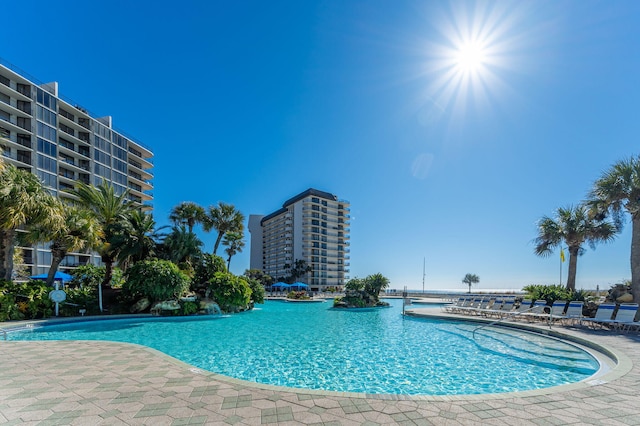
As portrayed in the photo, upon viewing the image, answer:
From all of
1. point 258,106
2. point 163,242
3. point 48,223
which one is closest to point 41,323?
point 48,223

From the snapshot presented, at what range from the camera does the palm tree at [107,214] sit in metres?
19.2

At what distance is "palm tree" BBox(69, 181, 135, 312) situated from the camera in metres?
19.2

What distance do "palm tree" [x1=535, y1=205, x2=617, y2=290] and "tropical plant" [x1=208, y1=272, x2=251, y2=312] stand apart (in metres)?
19.7

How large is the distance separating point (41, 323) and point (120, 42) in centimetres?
1524

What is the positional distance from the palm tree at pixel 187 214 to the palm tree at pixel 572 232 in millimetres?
29252

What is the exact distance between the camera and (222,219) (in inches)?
1308

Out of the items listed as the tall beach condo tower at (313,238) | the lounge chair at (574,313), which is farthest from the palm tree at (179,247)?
the tall beach condo tower at (313,238)

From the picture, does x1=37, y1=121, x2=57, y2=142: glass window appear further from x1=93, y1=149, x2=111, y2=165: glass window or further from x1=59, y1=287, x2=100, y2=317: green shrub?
x1=59, y1=287, x2=100, y2=317: green shrub

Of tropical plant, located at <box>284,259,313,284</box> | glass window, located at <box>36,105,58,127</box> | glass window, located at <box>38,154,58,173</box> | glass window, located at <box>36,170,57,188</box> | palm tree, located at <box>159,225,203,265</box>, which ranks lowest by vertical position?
tropical plant, located at <box>284,259,313,284</box>

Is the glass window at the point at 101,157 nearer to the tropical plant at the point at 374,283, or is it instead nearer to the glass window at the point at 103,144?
the glass window at the point at 103,144

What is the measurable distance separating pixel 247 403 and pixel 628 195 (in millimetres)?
17545

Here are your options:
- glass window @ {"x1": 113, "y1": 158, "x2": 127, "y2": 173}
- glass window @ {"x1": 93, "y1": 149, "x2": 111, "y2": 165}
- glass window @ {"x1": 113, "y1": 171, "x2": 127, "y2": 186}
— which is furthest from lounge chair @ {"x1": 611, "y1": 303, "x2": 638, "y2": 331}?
glass window @ {"x1": 113, "y1": 158, "x2": 127, "y2": 173}

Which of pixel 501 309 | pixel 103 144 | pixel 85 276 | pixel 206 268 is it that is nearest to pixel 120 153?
pixel 103 144

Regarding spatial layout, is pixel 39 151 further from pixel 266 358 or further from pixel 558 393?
pixel 558 393
